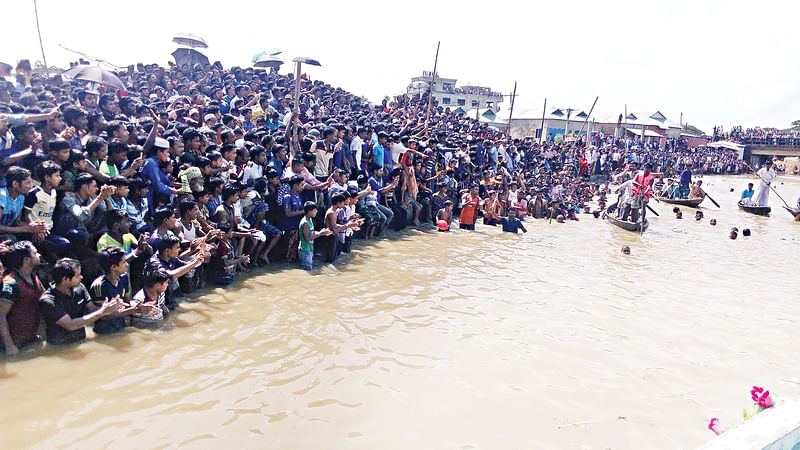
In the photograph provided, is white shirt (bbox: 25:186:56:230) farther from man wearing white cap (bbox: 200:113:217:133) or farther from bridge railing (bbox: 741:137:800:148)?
bridge railing (bbox: 741:137:800:148)

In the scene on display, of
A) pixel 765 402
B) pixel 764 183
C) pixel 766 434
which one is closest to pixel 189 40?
pixel 765 402

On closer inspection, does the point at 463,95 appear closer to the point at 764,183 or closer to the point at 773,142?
the point at 773,142

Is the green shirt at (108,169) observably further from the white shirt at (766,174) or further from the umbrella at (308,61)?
the white shirt at (766,174)

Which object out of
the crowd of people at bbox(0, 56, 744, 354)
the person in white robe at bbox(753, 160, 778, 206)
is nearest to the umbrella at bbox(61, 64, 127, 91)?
the crowd of people at bbox(0, 56, 744, 354)

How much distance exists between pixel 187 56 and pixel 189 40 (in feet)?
3.48

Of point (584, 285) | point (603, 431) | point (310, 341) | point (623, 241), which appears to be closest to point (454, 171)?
point (623, 241)

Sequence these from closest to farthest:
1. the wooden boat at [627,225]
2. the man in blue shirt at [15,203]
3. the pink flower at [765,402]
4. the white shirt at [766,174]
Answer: the pink flower at [765,402] → the man in blue shirt at [15,203] → the wooden boat at [627,225] → the white shirt at [766,174]

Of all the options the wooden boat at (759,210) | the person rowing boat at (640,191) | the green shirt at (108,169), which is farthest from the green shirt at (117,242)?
the wooden boat at (759,210)

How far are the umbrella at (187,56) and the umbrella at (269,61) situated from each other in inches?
86.8

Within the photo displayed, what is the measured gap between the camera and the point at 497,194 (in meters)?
14.5

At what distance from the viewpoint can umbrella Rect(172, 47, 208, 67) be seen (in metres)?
20.3

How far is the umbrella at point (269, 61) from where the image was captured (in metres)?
21.2

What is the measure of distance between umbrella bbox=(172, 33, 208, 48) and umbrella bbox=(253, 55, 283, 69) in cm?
250

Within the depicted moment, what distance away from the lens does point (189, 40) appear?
63.8ft
